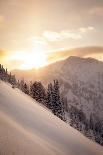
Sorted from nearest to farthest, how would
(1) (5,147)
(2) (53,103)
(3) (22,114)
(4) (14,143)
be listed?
(1) (5,147) → (4) (14,143) → (3) (22,114) → (2) (53,103)

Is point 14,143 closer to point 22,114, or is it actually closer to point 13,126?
point 13,126

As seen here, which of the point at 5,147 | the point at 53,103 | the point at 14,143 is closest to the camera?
the point at 5,147

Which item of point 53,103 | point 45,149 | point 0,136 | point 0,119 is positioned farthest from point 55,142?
point 53,103

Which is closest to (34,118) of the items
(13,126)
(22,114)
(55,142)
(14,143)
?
(22,114)

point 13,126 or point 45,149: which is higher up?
point 13,126

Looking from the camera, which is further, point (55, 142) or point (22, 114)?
point (22, 114)

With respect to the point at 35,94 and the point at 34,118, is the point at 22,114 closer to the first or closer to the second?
the point at 34,118

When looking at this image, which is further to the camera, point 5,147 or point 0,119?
point 0,119

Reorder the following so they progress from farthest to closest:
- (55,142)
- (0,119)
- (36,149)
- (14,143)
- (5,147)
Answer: (55,142), (0,119), (36,149), (14,143), (5,147)

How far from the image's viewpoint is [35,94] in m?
91.9

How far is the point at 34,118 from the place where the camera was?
167 feet

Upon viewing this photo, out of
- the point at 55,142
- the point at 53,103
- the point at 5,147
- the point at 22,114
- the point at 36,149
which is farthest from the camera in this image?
the point at 53,103

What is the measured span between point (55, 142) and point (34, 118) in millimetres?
7649

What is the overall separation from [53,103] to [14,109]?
40.6m
